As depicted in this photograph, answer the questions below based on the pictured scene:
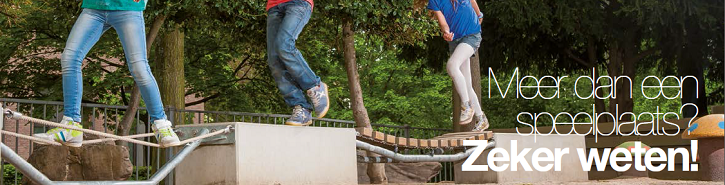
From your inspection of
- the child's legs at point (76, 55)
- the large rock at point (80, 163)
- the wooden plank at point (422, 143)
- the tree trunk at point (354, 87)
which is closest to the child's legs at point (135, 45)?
the child's legs at point (76, 55)

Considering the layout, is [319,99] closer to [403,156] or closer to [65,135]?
[403,156]

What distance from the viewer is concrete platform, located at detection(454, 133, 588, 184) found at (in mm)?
9211

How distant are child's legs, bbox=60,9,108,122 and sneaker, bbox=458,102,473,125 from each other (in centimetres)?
306

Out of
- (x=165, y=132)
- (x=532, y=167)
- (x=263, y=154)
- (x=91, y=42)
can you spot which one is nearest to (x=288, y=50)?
(x=263, y=154)

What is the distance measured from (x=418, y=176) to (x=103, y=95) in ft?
32.9

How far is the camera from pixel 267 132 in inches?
249

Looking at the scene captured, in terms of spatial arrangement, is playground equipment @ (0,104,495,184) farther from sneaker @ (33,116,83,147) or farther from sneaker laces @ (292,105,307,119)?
sneaker @ (33,116,83,147)

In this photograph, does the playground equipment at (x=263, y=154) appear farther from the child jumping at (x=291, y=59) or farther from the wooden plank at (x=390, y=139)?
the wooden plank at (x=390, y=139)

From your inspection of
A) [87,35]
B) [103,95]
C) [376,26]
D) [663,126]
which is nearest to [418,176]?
[376,26]

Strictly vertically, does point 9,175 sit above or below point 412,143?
below

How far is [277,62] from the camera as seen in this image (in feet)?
20.9

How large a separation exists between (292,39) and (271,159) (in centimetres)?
90

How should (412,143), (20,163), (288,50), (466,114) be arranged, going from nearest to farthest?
(20,163) < (288,50) < (466,114) < (412,143)

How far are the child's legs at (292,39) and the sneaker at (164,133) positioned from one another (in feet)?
3.35
